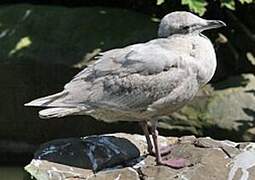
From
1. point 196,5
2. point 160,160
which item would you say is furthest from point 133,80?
point 196,5

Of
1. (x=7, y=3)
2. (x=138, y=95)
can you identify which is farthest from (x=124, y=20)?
Answer: (x=138, y=95)

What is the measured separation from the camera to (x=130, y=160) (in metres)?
4.72

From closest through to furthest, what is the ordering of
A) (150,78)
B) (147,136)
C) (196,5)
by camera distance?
(150,78) → (147,136) → (196,5)

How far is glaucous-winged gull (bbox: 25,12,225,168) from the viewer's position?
441 centimetres

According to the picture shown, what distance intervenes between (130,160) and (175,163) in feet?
0.93

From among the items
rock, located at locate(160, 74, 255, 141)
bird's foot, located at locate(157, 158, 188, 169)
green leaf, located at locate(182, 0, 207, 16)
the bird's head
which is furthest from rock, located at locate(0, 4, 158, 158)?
the bird's head

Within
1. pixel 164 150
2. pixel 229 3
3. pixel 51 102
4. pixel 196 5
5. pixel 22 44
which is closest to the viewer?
pixel 51 102

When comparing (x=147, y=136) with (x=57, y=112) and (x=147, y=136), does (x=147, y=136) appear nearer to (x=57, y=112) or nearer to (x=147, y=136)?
(x=147, y=136)

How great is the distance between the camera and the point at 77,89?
454 centimetres

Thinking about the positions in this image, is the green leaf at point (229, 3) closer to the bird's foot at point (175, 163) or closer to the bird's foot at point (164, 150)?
the bird's foot at point (164, 150)

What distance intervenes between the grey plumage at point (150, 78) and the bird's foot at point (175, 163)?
0.93 ft

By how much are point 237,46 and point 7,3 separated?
2392 mm

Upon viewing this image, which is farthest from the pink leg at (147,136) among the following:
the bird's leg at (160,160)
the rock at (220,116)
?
the rock at (220,116)

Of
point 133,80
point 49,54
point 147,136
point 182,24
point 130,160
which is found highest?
point 182,24
